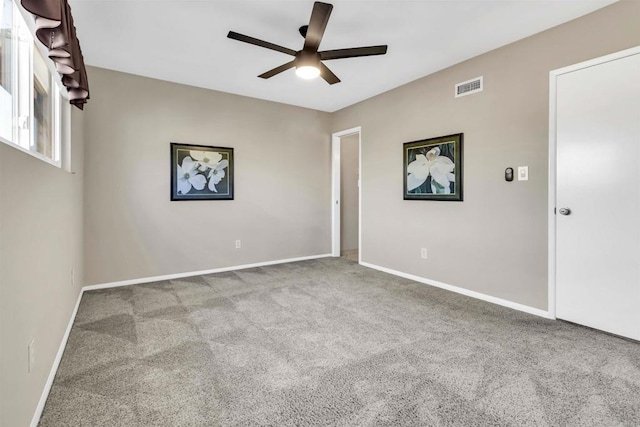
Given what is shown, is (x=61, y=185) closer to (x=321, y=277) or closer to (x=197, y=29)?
(x=197, y=29)

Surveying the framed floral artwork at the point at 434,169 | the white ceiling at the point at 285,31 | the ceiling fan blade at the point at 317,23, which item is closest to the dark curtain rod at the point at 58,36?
the white ceiling at the point at 285,31

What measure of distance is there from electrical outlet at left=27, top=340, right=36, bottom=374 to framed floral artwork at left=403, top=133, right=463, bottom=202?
146 inches

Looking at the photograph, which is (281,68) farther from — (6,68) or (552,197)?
(552,197)

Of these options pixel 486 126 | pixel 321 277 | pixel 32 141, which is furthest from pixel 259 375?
pixel 486 126

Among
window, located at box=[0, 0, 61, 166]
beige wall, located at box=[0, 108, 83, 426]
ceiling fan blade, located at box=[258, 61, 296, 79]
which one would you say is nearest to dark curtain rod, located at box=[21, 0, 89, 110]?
window, located at box=[0, 0, 61, 166]

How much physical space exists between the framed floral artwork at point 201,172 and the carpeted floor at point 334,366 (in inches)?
60.8

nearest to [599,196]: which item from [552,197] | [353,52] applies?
[552,197]

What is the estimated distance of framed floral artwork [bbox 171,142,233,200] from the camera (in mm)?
4230

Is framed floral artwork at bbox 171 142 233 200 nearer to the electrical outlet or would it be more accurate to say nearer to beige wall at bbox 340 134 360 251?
beige wall at bbox 340 134 360 251

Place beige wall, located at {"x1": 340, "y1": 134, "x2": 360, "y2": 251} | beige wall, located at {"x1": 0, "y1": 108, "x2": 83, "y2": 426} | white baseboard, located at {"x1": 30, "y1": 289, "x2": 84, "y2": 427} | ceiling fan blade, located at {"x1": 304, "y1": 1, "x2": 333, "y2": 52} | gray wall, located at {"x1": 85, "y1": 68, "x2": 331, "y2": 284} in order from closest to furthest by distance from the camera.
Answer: beige wall, located at {"x1": 0, "y1": 108, "x2": 83, "y2": 426}
white baseboard, located at {"x1": 30, "y1": 289, "x2": 84, "y2": 427}
ceiling fan blade, located at {"x1": 304, "y1": 1, "x2": 333, "y2": 52}
gray wall, located at {"x1": 85, "y1": 68, "x2": 331, "y2": 284}
beige wall, located at {"x1": 340, "y1": 134, "x2": 360, "y2": 251}

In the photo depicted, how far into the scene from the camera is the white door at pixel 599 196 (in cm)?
243

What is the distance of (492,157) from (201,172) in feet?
11.8

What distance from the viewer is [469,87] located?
3512mm

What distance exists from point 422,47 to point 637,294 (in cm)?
277
